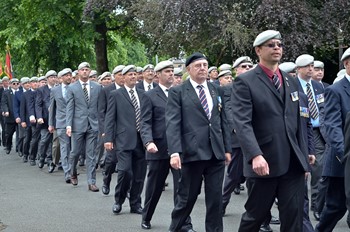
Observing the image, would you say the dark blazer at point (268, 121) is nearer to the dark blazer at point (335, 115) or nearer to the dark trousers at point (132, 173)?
the dark blazer at point (335, 115)

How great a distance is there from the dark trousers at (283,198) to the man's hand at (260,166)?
0.25 m

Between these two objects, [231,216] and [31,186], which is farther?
[31,186]

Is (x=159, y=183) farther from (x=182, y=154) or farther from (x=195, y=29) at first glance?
(x=195, y=29)

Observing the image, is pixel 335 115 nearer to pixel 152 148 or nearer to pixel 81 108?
pixel 152 148

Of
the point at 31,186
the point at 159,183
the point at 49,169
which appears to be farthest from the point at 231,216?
the point at 49,169

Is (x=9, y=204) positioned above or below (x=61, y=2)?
below

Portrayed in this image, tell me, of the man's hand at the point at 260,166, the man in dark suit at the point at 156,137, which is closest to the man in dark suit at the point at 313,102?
the man in dark suit at the point at 156,137

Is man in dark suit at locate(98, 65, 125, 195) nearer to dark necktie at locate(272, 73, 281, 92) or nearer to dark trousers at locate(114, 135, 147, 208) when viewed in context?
dark trousers at locate(114, 135, 147, 208)

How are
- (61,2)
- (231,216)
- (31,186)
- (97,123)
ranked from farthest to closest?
(61,2), (31,186), (97,123), (231,216)

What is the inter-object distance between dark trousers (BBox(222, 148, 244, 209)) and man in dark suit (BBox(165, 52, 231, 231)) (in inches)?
62.2

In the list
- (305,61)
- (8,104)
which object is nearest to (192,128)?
(305,61)

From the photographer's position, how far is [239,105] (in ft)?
19.7

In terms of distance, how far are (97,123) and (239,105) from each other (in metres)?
7.04

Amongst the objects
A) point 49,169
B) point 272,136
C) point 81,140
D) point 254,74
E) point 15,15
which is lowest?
point 49,169
